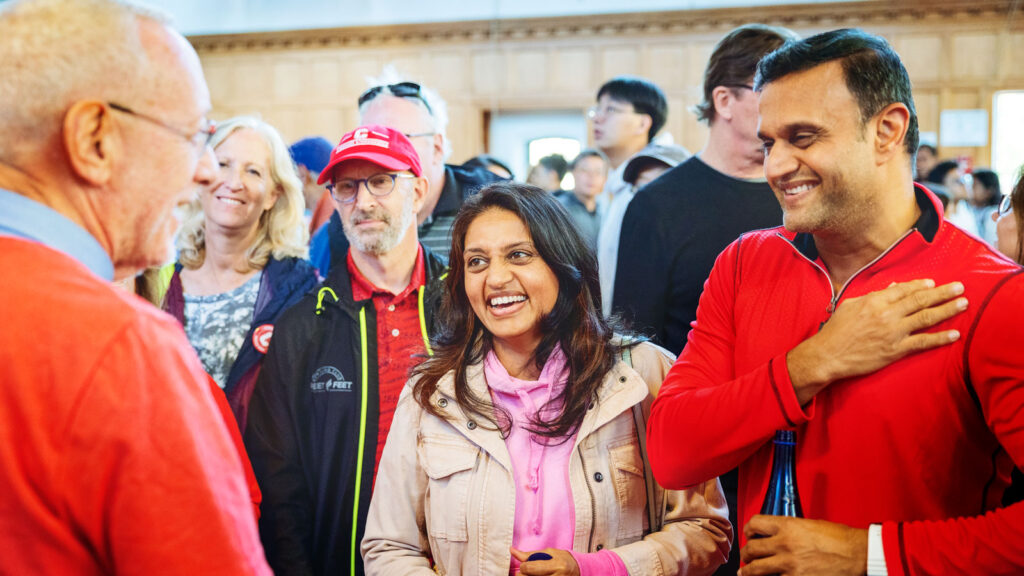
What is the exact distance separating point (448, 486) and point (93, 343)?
38.0 inches

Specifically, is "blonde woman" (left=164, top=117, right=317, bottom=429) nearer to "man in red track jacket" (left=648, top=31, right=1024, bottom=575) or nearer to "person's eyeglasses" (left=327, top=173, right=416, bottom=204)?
"person's eyeglasses" (left=327, top=173, right=416, bottom=204)

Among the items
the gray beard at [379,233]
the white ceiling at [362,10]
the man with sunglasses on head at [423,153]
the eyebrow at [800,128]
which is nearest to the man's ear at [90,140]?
the eyebrow at [800,128]

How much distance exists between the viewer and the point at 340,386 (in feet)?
6.72

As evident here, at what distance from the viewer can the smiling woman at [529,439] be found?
A: 5.24 feet

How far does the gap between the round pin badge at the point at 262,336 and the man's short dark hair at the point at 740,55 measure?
4.74 feet

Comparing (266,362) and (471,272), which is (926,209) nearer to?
(471,272)

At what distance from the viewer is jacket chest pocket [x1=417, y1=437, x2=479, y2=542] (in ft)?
5.28

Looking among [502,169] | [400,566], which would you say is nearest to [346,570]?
[400,566]

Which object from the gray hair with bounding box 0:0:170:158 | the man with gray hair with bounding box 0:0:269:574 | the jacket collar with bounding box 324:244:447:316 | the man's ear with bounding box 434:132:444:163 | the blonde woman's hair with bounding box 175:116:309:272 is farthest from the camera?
the man's ear with bounding box 434:132:444:163

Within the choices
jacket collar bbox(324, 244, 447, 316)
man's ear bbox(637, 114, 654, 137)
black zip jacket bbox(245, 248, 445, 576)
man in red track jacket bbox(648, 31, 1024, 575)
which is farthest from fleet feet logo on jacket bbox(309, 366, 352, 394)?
man's ear bbox(637, 114, 654, 137)

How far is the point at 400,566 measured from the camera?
1.62 meters

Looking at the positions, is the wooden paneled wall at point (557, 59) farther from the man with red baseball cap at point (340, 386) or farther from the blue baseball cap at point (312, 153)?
the man with red baseball cap at point (340, 386)

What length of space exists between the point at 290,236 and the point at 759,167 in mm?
1507

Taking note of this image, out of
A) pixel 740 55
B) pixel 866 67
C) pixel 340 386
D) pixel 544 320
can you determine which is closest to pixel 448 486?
pixel 544 320
